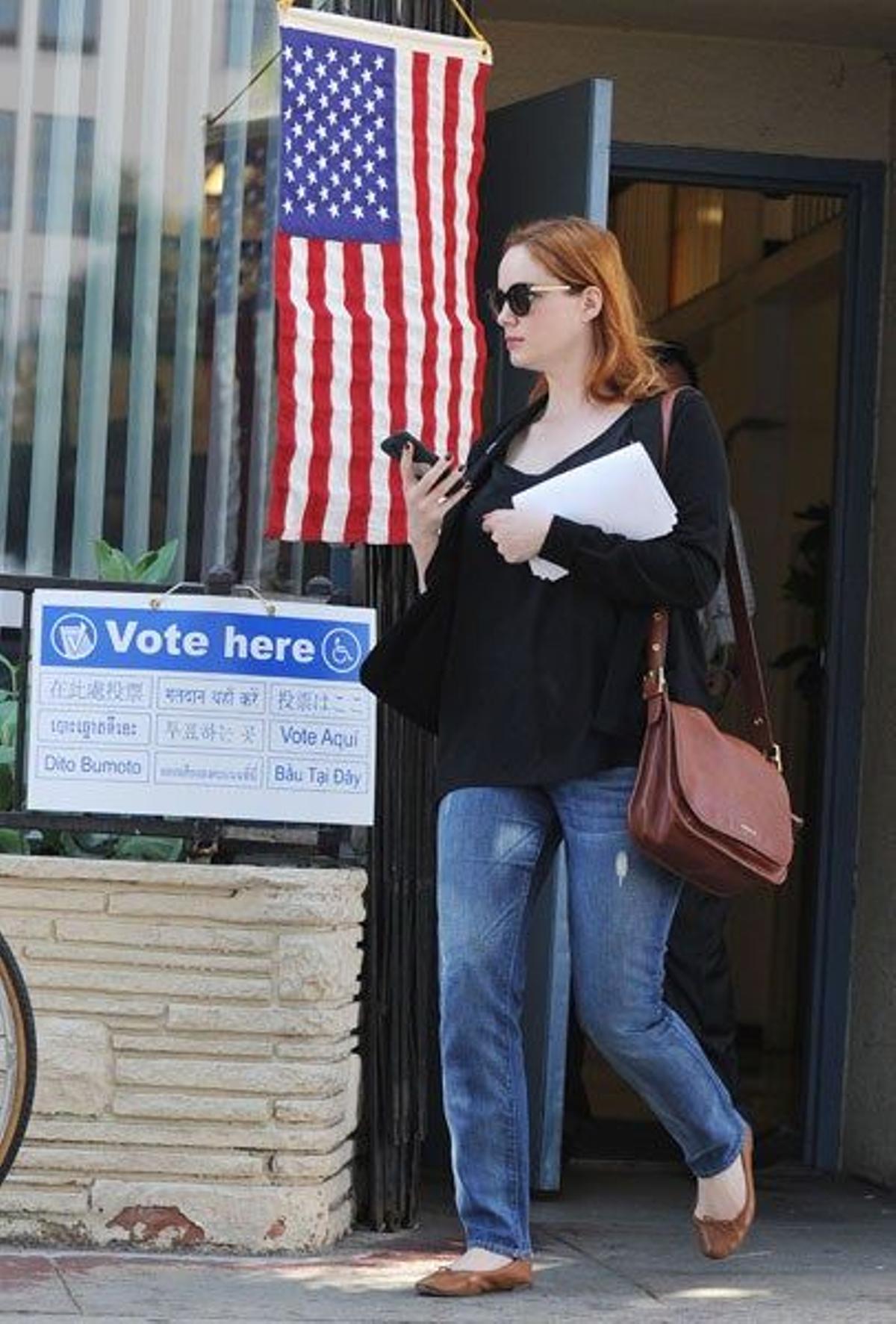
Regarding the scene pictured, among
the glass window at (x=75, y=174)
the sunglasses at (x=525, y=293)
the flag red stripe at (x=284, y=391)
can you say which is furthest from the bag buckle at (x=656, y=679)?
the glass window at (x=75, y=174)

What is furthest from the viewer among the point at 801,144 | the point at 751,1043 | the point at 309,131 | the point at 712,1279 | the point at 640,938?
the point at 751,1043

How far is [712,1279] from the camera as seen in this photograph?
17.9 feet

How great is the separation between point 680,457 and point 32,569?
6.01 ft

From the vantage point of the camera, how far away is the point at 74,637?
18.5 feet

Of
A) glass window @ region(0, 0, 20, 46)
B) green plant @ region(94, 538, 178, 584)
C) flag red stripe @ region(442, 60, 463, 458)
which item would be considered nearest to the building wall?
flag red stripe @ region(442, 60, 463, 458)

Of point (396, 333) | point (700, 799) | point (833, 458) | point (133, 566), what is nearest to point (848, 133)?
point (833, 458)

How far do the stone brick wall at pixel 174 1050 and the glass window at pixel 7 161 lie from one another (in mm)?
1467

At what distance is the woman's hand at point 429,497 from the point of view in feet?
15.7

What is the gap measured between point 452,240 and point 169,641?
1.12m

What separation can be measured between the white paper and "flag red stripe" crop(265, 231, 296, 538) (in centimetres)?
132

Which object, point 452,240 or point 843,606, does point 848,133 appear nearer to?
point 843,606

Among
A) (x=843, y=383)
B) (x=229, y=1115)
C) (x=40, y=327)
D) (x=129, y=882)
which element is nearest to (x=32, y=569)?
(x=40, y=327)

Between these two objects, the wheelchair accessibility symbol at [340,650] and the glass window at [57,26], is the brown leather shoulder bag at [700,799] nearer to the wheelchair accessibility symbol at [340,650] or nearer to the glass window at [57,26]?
the wheelchair accessibility symbol at [340,650]

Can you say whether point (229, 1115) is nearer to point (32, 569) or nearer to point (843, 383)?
point (32, 569)
